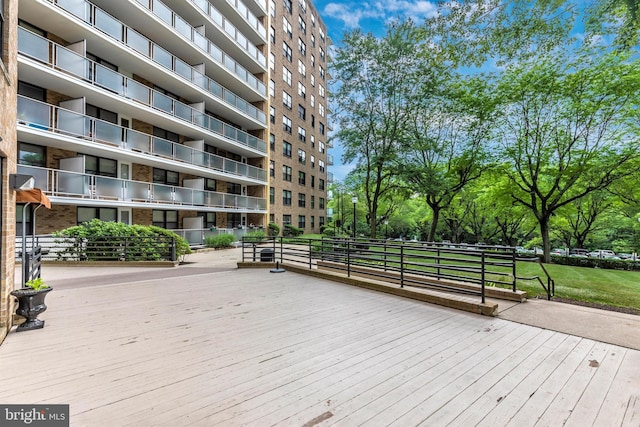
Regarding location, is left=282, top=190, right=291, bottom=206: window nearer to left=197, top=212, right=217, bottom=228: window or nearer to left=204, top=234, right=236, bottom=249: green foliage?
left=197, top=212, right=217, bottom=228: window

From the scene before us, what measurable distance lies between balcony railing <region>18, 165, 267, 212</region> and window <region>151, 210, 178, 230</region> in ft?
4.83

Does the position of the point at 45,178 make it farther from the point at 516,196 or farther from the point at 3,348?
the point at 516,196

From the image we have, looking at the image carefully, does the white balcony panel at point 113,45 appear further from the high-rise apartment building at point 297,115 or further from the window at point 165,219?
the high-rise apartment building at point 297,115

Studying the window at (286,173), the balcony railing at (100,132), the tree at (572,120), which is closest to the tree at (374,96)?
the tree at (572,120)

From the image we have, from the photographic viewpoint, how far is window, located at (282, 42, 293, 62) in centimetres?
2973

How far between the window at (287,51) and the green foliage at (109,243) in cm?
2420

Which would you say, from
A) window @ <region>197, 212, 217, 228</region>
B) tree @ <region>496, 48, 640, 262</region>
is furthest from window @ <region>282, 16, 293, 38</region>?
tree @ <region>496, 48, 640, 262</region>

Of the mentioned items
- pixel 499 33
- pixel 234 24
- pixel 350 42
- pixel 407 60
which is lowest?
pixel 499 33

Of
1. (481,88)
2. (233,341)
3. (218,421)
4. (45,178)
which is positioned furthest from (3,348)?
(481,88)

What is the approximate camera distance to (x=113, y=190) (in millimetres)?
13828

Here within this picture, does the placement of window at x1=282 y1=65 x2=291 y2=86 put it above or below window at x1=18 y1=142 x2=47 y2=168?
above

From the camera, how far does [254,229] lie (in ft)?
81.1

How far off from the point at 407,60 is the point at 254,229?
1682 centimetres

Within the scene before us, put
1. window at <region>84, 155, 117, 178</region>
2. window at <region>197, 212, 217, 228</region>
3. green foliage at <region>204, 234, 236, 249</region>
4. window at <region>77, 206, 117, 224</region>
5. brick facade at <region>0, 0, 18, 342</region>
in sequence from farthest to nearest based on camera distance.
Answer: window at <region>197, 212, 217, 228</region> → green foliage at <region>204, 234, 236, 249</region> → window at <region>84, 155, 117, 178</region> → window at <region>77, 206, 117, 224</region> → brick facade at <region>0, 0, 18, 342</region>
